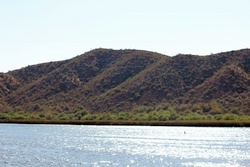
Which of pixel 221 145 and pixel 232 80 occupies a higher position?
pixel 232 80

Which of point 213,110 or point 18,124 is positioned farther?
point 18,124

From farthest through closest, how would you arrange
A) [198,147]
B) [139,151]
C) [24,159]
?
[198,147], [139,151], [24,159]

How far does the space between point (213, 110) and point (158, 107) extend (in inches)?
886

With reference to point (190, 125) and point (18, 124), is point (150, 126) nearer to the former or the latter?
point (190, 125)

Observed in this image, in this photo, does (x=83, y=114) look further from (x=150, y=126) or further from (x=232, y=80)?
(x=232, y=80)

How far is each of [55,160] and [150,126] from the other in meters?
115

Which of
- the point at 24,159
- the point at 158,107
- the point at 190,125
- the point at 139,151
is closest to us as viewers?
the point at 24,159

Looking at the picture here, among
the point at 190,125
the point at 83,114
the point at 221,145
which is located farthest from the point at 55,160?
the point at 83,114

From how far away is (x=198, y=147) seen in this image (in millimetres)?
94750

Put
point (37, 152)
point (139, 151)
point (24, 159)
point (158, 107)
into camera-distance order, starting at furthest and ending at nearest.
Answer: point (158, 107), point (139, 151), point (37, 152), point (24, 159)

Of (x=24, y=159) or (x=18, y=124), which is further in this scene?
(x=18, y=124)

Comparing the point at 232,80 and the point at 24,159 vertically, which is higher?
the point at 232,80

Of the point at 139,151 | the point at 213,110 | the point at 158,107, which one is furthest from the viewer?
the point at 158,107

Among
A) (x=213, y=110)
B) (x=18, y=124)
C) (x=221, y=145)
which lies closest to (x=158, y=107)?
(x=213, y=110)
